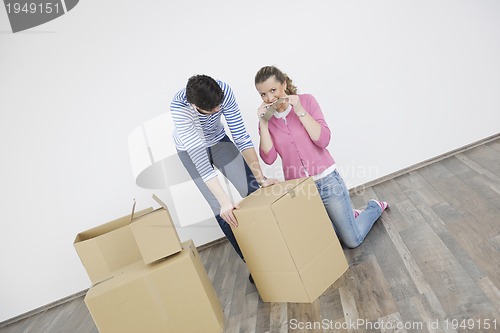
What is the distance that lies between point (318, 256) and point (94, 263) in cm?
105

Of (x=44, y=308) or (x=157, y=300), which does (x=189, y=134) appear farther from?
(x=44, y=308)

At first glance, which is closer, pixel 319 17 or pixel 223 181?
pixel 319 17

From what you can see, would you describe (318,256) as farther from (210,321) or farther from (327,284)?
(210,321)

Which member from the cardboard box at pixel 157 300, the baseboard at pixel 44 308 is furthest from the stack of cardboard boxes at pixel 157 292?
the baseboard at pixel 44 308

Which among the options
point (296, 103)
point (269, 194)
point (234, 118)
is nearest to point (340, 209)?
point (269, 194)

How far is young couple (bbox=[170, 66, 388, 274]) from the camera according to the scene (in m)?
2.11

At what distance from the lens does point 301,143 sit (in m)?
2.25

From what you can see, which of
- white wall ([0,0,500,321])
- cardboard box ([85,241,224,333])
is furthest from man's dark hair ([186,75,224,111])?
white wall ([0,0,500,321])

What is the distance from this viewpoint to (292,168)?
91.5 inches

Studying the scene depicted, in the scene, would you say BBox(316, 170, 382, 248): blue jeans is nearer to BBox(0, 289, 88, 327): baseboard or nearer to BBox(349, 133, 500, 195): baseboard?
BBox(349, 133, 500, 195): baseboard

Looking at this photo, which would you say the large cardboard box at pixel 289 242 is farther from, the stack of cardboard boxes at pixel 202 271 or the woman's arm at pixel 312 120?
the woman's arm at pixel 312 120

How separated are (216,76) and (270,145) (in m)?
0.96

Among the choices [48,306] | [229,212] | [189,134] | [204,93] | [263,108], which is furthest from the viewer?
[48,306]

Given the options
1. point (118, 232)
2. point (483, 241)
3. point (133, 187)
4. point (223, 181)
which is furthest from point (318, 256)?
point (133, 187)
